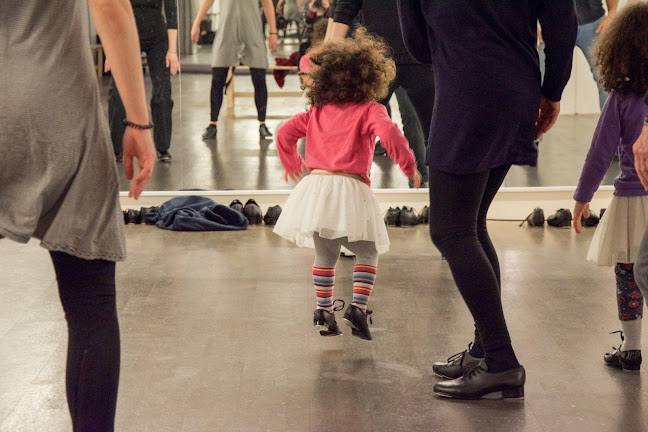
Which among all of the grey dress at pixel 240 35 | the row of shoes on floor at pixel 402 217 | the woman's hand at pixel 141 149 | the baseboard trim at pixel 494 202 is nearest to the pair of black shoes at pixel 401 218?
the row of shoes on floor at pixel 402 217

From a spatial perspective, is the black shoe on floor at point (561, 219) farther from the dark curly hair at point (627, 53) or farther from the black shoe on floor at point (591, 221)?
the dark curly hair at point (627, 53)

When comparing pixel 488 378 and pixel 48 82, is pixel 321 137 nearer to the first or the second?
pixel 488 378

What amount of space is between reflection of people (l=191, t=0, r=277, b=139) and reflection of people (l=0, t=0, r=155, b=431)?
13.0 ft

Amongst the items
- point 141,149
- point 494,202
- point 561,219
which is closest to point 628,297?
point 141,149

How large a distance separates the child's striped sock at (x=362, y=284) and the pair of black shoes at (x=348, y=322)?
0.04m

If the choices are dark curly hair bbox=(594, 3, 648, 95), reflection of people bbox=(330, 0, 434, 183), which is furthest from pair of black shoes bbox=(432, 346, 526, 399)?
reflection of people bbox=(330, 0, 434, 183)

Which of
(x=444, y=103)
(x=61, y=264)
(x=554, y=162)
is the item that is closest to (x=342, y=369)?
(x=444, y=103)

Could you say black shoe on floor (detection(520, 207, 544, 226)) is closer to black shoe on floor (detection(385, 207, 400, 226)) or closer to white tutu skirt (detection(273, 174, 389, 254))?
black shoe on floor (detection(385, 207, 400, 226))

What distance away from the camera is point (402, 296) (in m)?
3.84

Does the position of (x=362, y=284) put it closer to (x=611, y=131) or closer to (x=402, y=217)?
(x=611, y=131)

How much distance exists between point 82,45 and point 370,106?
1910mm

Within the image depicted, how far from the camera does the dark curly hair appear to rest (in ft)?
9.14

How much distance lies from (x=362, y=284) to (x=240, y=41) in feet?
9.14

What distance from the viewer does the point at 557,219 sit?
5422mm
